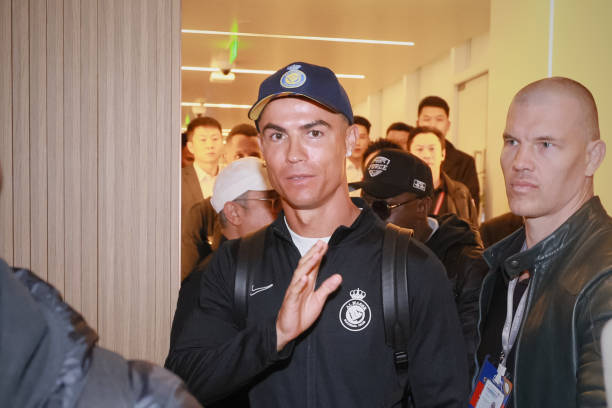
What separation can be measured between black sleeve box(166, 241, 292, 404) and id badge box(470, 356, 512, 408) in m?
0.57

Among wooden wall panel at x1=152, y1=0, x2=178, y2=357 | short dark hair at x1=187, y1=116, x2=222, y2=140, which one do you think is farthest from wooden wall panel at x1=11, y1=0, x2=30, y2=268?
short dark hair at x1=187, y1=116, x2=222, y2=140

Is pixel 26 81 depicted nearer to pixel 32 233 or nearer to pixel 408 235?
pixel 32 233

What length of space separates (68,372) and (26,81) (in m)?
2.12

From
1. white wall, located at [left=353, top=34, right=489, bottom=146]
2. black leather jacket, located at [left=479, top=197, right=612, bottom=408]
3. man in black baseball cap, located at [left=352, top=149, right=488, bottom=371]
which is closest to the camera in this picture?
black leather jacket, located at [left=479, top=197, right=612, bottom=408]

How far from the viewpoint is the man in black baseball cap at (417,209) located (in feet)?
7.40

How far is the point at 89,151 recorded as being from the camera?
2.37 m

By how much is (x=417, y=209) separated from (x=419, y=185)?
0.36ft

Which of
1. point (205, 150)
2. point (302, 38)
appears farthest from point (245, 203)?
point (302, 38)

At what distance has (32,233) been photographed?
2.34 m

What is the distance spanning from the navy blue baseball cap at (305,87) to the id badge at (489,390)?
0.83m

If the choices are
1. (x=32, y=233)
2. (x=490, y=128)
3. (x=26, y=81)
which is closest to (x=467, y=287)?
(x=32, y=233)

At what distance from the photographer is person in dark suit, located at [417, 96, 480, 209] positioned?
5004 millimetres

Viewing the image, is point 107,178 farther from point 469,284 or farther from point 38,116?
point 469,284

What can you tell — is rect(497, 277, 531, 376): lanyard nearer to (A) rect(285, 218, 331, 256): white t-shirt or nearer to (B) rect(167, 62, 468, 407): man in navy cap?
(B) rect(167, 62, 468, 407): man in navy cap
